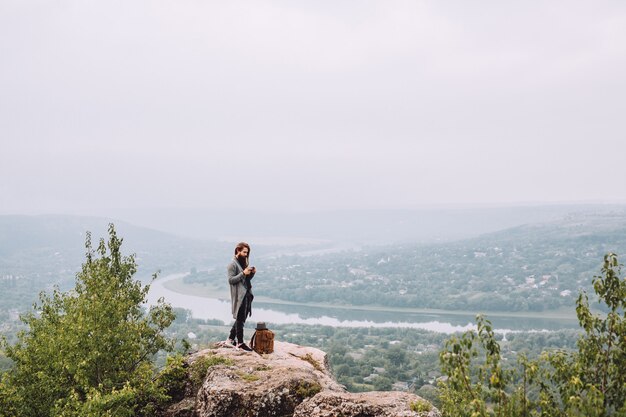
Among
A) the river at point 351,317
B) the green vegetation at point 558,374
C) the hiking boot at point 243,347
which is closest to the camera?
the green vegetation at point 558,374

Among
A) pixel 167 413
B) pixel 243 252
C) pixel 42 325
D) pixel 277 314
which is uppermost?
pixel 243 252

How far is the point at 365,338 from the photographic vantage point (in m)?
107

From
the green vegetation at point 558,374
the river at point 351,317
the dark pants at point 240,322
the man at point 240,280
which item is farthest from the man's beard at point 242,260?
the river at point 351,317

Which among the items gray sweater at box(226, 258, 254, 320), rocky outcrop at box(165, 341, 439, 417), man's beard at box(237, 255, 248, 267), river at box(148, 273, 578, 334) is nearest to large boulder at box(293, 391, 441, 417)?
rocky outcrop at box(165, 341, 439, 417)

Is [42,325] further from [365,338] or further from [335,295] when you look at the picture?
[335,295]

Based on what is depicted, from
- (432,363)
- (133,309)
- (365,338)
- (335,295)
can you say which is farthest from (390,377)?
(335,295)

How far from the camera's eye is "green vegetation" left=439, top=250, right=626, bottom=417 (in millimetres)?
6387

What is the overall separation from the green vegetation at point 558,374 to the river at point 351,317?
121 metres

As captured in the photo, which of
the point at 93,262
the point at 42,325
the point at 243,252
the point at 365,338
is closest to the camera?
the point at 243,252

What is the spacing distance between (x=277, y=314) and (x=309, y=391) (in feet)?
468

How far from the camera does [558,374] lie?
8.12 meters

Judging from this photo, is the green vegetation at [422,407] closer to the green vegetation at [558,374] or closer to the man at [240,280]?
the green vegetation at [558,374]

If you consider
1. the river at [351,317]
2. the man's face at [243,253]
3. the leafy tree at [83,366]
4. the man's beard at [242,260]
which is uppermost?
the man's face at [243,253]

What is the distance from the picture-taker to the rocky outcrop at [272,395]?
8523mm
